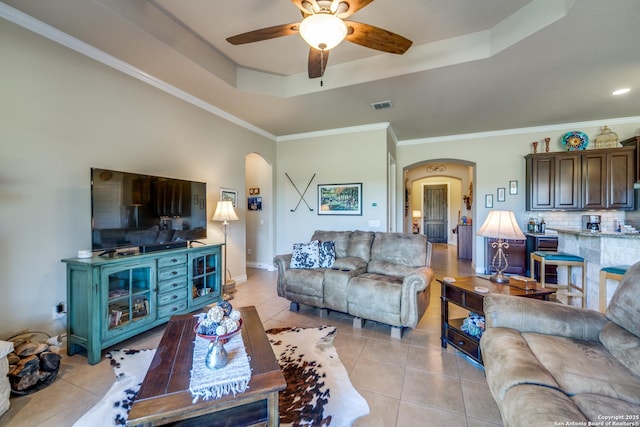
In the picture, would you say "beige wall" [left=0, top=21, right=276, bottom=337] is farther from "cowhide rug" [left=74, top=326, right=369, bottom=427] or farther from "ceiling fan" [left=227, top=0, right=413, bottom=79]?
"ceiling fan" [left=227, top=0, right=413, bottom=79]

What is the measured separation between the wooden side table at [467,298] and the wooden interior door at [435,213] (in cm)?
844

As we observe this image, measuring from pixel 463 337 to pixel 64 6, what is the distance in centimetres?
418

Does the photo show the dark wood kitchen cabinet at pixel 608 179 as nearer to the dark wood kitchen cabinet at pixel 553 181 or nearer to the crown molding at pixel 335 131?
the dark wood kitchen cabinet at pixel 553 181

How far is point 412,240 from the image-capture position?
329cm

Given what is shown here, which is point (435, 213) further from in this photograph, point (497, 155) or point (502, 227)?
point (502, 227)

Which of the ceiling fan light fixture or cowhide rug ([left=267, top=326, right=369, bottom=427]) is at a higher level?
the ceiling fan light fixture

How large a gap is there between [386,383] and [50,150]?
3.40 metres

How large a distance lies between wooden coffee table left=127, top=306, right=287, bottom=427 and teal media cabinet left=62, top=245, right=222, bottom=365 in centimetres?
102

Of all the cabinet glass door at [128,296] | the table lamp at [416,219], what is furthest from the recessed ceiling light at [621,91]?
the table lamp at [416,219]

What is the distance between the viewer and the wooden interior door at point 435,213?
33.9ft

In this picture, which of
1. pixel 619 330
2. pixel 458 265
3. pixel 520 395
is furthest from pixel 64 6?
pixel 458 265

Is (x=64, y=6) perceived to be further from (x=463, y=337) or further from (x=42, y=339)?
(x=463, y=337)

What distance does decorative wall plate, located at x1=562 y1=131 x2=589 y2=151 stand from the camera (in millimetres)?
4676

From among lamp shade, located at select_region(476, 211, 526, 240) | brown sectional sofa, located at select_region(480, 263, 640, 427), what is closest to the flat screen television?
brown sectional sofa, located at select_region(480, 263, 640, 427)
